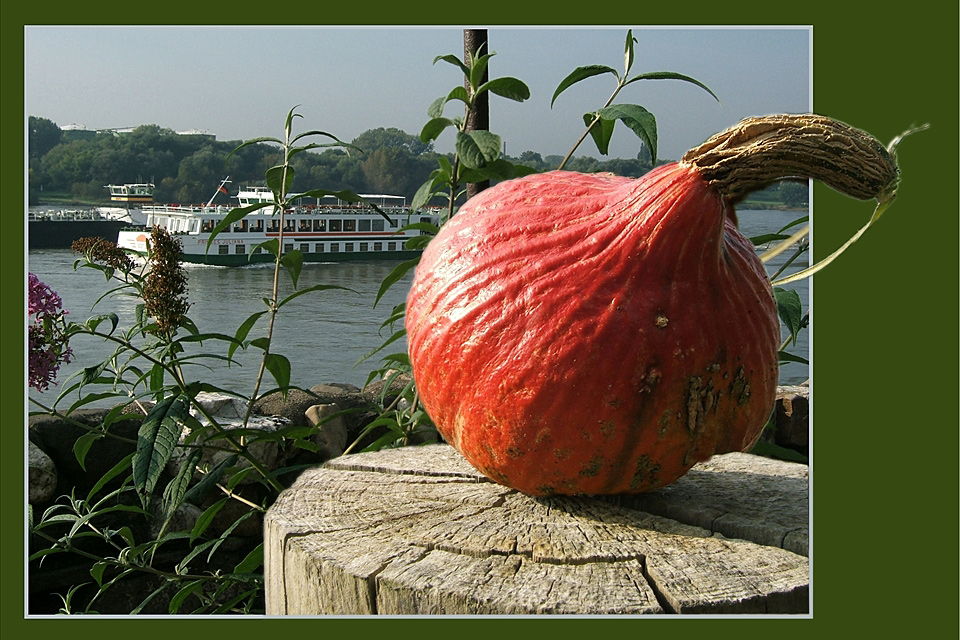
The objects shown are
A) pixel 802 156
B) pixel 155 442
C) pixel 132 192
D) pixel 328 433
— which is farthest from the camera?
pixel 328 433

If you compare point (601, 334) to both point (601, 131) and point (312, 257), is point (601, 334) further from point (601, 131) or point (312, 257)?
point (312, 257)

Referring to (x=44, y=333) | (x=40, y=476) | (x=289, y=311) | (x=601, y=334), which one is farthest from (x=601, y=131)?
(x=40, y=476)

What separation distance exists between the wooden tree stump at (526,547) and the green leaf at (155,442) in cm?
32

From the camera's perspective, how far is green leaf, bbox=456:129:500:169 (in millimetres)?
2686

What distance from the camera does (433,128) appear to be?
281 centimetres

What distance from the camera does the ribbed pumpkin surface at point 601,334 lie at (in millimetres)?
1841

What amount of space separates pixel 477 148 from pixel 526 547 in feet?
4.21

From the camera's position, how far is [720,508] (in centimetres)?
223

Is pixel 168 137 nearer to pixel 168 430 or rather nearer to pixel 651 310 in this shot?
pixel 168 430

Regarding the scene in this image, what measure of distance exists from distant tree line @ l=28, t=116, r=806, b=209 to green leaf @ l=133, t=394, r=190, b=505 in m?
1.39

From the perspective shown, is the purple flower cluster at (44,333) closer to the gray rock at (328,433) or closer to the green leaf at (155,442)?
the green leaf at (155,442)

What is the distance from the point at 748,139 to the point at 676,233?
236 mm

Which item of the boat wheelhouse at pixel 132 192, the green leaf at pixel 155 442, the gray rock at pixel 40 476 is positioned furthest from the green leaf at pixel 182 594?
the boat wheelhouse at pixel 132 192

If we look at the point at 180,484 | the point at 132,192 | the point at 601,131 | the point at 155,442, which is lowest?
the point at 180,484
